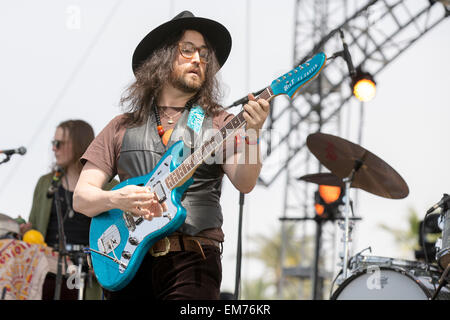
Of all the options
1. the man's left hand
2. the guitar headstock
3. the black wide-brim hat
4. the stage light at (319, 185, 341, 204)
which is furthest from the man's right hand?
the stage light at (319, 185, 341, 204)

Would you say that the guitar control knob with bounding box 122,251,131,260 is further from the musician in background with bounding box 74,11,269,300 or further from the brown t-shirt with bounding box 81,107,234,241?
the brown t-shirt with bounding box 81,107,234,241

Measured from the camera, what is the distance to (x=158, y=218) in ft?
8.23

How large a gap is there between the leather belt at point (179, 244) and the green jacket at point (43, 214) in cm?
204

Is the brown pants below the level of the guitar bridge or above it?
below

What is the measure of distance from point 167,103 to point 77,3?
16.1 ft

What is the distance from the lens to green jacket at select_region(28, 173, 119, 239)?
4.59 meters

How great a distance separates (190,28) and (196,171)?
773 mm

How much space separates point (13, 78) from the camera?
7.47 m

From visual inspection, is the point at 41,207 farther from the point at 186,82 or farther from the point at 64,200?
the point at 186,82

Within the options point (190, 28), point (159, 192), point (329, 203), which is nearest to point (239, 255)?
point (159, 192)

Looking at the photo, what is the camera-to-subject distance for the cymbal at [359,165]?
4.43 metres
